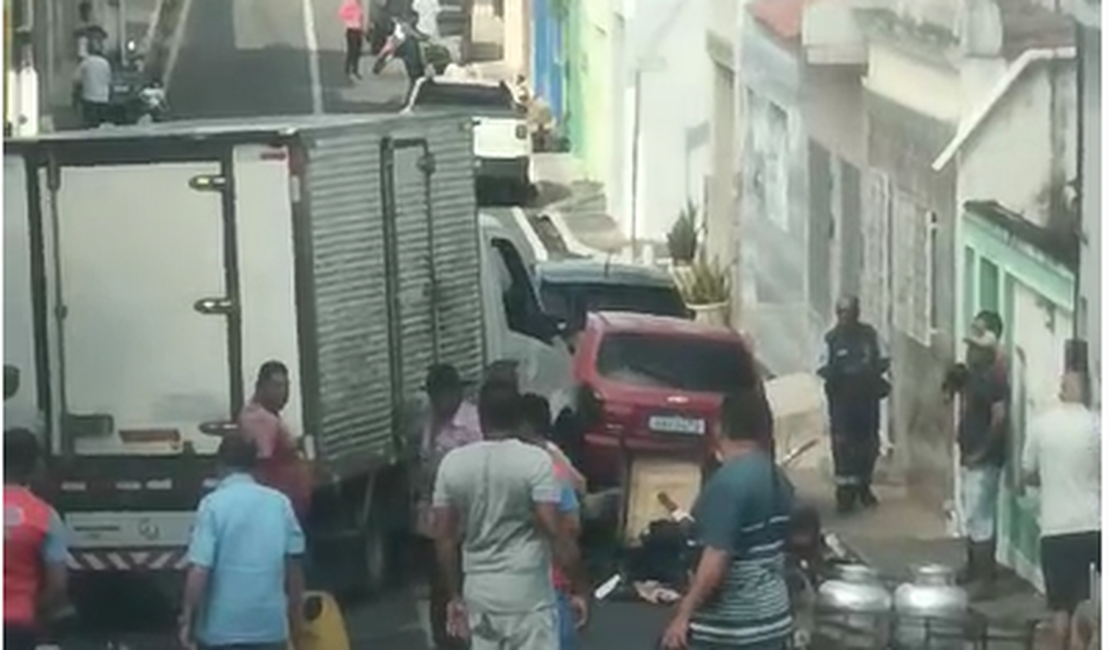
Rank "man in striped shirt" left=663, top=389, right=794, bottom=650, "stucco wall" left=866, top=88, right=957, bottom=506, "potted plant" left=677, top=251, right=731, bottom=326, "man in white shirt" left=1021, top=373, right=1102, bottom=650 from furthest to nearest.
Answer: "potted plant" left=677, top=251, right=731, bottom=326 → "stucco wall" left=866, top=88, right=957, bottom=506 → "man in white shirt" left=1021, top=373, right=1102, bottom=650 → "man in striped shirt" left=663, top=389, right=794, bottom=650

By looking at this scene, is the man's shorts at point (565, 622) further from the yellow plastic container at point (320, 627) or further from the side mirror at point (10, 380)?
the side mirror at point (10, 380)

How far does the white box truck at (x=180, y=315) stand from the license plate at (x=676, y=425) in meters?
1.26

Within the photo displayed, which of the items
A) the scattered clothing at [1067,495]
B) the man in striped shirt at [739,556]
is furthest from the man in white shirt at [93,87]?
the man in striped shirt at [739,556]

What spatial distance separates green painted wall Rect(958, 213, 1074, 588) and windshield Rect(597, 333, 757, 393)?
1.08 meters

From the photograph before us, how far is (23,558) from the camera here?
9.09 m

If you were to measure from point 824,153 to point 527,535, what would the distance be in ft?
23.0

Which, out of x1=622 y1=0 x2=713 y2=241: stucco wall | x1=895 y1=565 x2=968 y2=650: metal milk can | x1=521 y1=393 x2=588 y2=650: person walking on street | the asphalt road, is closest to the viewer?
x1=521 y1=393 x2=588 y2=650: person walking on street

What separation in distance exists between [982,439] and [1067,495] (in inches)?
82.2

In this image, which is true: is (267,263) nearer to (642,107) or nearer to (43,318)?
(43,318)

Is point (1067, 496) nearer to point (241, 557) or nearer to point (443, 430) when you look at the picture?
point (443, 430)

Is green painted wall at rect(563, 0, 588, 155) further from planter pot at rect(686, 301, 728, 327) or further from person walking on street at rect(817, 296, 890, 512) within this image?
person walking on street at rect(817, 296, 890, 512)

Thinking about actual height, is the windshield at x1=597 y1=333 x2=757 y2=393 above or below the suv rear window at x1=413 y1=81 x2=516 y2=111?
below

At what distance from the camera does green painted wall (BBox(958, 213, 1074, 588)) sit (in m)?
11.5

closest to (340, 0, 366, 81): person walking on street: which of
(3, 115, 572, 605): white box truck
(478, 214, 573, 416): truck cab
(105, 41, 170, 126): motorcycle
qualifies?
(105, 41, 170, 126): motorcycle
